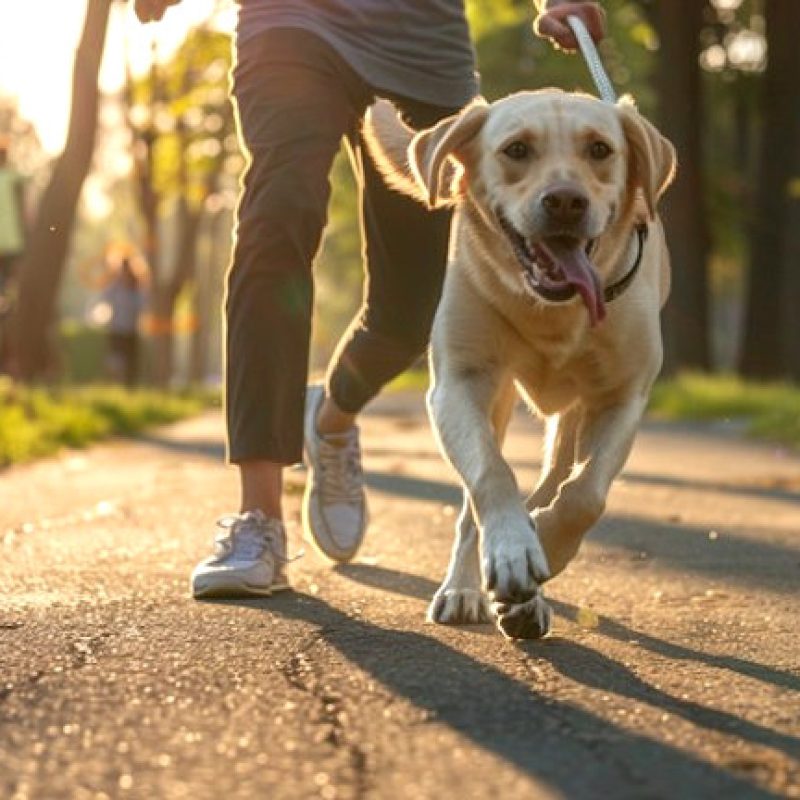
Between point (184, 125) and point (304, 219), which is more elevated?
point (184, 125)

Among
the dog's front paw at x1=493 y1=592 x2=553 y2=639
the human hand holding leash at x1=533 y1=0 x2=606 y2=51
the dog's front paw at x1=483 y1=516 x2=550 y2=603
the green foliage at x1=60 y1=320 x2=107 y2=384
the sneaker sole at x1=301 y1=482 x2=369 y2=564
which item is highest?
the human hand holding leash at x1=533 y1=0 x2=606 y2=51

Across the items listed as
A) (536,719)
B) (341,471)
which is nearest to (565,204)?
(536,719)

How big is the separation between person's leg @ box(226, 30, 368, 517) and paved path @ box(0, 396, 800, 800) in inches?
15.7

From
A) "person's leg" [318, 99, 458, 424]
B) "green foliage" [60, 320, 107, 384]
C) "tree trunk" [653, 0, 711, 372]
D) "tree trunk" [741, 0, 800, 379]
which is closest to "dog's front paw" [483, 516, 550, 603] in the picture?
"person's leg" [318, 99, 458, 424]

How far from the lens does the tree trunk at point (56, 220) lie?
15258mm

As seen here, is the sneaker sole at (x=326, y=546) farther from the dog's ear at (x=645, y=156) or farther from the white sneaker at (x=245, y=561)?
the dog's ear at (x=645, y=156)

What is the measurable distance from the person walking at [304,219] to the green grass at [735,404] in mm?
6742

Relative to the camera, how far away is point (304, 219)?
4781 millimetres

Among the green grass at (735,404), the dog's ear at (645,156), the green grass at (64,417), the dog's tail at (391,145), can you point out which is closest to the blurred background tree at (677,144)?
the green grass at (64,417)

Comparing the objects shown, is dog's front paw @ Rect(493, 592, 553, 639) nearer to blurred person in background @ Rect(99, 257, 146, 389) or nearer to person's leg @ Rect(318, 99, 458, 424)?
person's leg @ Rect(318, 99, 458, 424)

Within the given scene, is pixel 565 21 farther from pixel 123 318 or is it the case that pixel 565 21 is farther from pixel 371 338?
pixel 123 318

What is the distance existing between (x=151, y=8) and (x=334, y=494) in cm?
147

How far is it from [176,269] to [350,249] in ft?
51.7

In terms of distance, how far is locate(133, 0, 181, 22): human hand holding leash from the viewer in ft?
16.9
